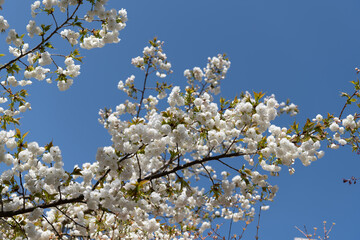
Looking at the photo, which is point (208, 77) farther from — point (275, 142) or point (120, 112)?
point (275, 142)

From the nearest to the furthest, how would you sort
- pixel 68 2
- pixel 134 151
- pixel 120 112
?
1. pixel 134 151
2. pixel 68 2
3. pixel 120 112

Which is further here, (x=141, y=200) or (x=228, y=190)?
(x=228, y=190)

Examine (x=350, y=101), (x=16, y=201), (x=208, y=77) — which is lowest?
(x=16, y=201)

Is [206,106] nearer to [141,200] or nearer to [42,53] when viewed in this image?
[141,200]

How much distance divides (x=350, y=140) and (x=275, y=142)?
1.17m

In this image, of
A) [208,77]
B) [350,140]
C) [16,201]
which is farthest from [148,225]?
[208,77]

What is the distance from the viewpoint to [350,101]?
11.7 ft

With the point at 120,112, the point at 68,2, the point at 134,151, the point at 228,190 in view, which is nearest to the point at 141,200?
the point at 134,151

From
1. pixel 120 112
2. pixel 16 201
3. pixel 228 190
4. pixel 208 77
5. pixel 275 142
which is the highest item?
pixel 208 77

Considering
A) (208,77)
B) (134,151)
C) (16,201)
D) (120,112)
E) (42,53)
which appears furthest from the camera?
(208,77)

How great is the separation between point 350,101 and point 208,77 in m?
5.33

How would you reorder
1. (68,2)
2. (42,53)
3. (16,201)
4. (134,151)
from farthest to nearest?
(42,53) < (68,2) < (16,201) < (134,151)

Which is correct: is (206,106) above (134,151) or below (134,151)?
above

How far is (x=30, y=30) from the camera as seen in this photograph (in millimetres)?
4438
